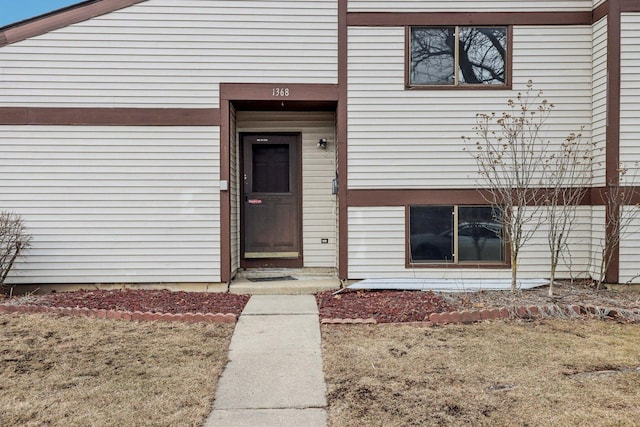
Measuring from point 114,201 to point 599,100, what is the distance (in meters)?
7.01

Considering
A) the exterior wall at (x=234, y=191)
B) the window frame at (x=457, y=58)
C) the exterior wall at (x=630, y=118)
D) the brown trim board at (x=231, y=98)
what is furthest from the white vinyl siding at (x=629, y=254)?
the exterior wall at (x=234, y=191)

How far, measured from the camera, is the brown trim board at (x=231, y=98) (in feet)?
22.4

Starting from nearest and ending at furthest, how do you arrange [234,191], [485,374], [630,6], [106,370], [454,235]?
[485,374] → [106,370] → [630,6] → [454,235] → [234,191]

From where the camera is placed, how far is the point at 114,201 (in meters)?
6.78

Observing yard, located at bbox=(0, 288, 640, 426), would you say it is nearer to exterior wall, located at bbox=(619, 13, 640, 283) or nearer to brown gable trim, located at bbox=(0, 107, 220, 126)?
A: exterior wall, located at bbox=(619, 13, 640, 283)

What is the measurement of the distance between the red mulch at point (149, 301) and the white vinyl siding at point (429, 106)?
8.08 ft

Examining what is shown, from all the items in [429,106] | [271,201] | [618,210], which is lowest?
[618,210]

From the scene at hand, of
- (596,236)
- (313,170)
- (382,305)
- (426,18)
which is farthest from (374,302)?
(426,18)

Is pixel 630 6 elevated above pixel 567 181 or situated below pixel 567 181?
above

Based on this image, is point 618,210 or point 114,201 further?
point 114,201

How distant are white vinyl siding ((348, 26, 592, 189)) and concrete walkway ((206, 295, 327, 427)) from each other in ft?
8.09

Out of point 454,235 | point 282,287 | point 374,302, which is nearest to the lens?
point 374,302

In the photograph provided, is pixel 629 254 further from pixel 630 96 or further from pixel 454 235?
pixel 454 235

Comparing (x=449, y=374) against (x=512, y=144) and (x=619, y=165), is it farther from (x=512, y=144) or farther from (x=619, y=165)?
(x=619, y=165)
